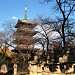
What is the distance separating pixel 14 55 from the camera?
126 feet

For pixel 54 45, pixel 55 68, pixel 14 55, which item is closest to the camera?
pixel 55 68

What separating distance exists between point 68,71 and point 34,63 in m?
5.80

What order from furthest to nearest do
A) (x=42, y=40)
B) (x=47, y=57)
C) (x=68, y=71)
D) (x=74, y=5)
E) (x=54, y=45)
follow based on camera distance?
(x=54, y=45) → (x=42, y=40) → (x=74, y=5) → (x=47, y=57) → (x=68, y=71)

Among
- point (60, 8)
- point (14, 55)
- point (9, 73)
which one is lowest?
point (9, 73)

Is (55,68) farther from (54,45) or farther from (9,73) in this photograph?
(54,45)

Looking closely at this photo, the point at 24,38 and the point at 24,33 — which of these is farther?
the point at 24,33

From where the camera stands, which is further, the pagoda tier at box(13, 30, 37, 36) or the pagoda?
the pagoda

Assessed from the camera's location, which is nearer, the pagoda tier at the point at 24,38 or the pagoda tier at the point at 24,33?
the pagoda tier at the point at 24,33

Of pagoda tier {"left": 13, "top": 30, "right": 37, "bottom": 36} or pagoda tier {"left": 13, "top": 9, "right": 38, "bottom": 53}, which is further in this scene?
pagoda tier {"left": 13, "top": 9, "right": 38, "bottom": 53}

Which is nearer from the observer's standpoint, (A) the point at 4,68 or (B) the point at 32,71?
(B) the point at 32,71

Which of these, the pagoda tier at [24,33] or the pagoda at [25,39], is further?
the pagoda at [25,39]

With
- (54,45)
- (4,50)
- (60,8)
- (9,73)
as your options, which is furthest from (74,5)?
(4,50)

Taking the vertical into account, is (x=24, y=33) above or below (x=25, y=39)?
above

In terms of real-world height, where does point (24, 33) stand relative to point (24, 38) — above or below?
above
